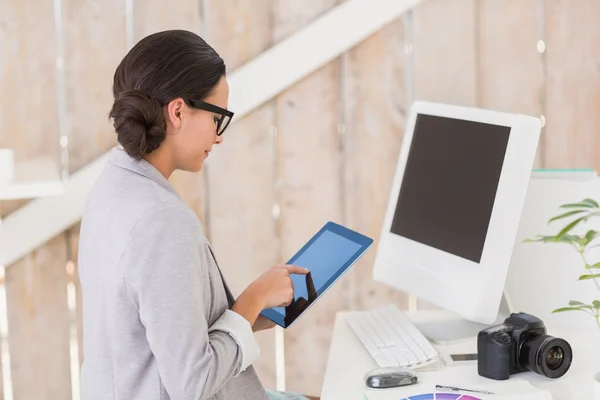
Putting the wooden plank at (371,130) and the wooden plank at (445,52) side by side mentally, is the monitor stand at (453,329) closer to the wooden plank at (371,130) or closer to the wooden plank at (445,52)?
the wooden plank at (371,130)

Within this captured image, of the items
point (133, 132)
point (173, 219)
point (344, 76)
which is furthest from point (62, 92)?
point (173, 219)

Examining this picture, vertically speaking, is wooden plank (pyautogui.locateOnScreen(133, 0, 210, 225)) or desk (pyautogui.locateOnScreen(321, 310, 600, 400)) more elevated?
wooden plank (pyautogui.locateOnScreen(133, 0, 210, 225))

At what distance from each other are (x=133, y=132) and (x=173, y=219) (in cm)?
17

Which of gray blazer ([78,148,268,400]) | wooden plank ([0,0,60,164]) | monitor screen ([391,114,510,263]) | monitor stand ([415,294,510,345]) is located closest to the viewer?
gray blazer ([78,148,268,400])

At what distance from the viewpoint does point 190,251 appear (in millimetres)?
1134

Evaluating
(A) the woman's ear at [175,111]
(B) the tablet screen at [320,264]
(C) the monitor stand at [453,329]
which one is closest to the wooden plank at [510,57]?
(C) the monitor stand at [453,329]

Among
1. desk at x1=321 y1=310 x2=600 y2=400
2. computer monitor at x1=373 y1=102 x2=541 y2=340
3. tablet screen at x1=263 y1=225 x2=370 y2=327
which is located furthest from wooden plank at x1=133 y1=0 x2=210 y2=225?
desk at x1=321 y1=310 x2=600 y2=400

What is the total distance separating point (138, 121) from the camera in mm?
1212

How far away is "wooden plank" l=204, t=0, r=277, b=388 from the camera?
210 cm

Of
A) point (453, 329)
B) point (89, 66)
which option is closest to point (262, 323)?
point (453, 329)

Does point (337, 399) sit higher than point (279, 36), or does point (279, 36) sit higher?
point (279, 36)

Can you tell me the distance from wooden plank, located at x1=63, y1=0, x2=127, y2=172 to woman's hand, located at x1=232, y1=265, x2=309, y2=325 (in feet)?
3.07

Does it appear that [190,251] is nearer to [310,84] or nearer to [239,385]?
[239,385]

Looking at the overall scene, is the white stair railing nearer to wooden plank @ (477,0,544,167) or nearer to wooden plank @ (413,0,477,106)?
wooden plank @ (413,0,477,106)
